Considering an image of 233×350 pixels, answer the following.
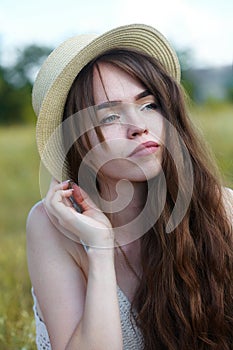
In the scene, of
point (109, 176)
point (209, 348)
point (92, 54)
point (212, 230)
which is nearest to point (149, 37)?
point (92, 54)

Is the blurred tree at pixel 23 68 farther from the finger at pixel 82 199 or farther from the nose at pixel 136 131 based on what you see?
the nose at pixel 136 131

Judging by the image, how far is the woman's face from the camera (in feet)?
7.47

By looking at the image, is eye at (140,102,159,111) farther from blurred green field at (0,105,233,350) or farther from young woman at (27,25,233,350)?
blurred green field at (0,105,233,350)

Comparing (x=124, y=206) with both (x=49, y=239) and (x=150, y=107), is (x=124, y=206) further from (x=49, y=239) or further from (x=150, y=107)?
(x=150, y=107)

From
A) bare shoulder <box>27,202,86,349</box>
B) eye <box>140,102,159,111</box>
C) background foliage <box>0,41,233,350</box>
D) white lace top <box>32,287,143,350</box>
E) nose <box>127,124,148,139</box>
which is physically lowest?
background foliage <box>0,41,233,350</box>

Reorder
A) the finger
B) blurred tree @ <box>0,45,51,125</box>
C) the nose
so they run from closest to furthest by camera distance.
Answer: the nose < the finger < blurred tree @ <box>0,45,51,125</box>

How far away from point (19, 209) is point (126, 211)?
254 inches

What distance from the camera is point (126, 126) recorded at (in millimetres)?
2305

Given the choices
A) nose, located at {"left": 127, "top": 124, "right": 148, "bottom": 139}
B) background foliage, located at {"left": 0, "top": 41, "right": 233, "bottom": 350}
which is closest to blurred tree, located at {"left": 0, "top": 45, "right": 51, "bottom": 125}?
background foliage, located at {"left": 0, "top": 41, "right": 233, "bottom": 350}

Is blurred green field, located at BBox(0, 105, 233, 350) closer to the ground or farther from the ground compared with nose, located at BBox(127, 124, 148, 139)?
closer to the ground

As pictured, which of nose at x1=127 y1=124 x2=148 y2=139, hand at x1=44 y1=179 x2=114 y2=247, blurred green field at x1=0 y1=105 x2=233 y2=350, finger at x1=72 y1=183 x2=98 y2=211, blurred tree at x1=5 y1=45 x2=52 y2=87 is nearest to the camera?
nose at x1=127 y1=124 x2=148 y2=139

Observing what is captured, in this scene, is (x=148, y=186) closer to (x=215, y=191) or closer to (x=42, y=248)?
(x=215, y=191)

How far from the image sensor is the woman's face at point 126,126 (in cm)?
228

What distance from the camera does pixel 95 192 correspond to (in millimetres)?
2574
